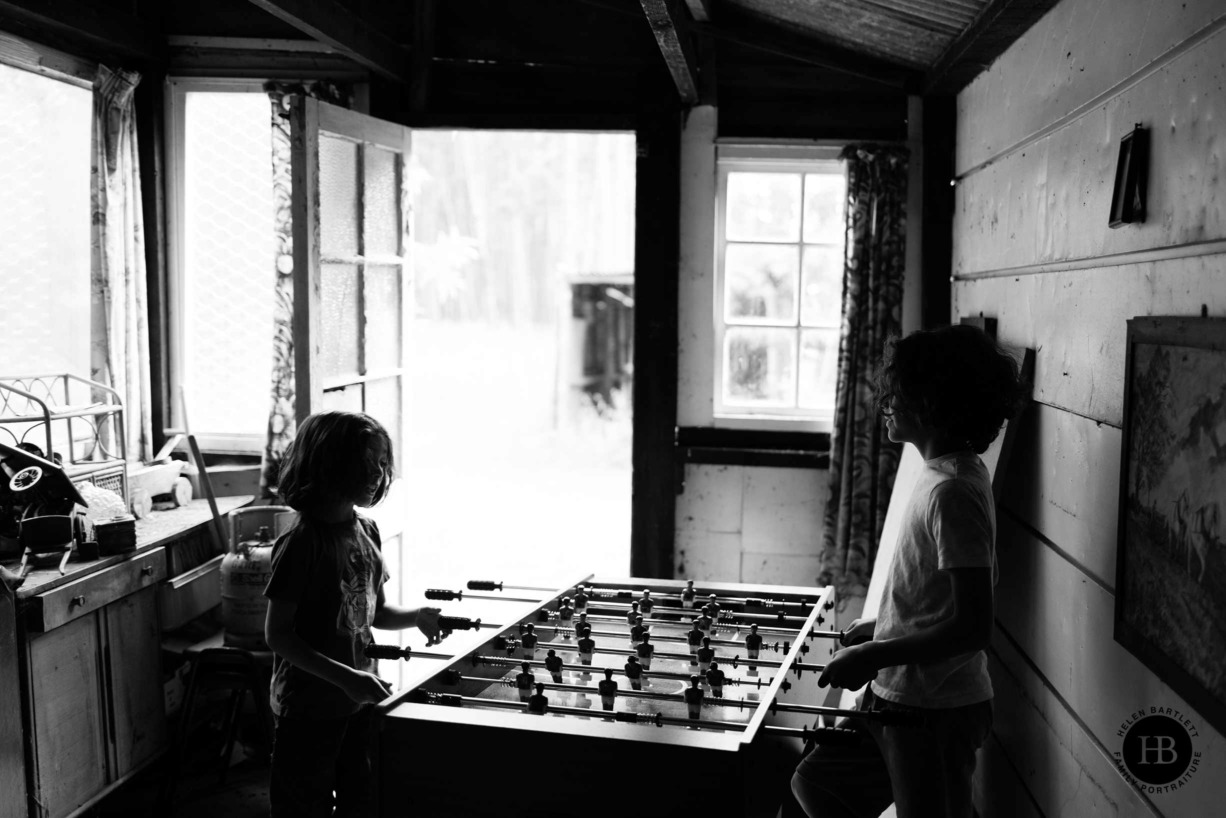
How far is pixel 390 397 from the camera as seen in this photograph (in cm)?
446

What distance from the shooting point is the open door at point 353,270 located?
3.60 metres

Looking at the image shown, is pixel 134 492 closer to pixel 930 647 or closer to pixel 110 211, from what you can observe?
pixel 110 211

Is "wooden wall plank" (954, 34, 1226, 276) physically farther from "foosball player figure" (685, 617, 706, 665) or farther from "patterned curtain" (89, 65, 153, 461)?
"patterned curtain" (89, 65, 153, 461)

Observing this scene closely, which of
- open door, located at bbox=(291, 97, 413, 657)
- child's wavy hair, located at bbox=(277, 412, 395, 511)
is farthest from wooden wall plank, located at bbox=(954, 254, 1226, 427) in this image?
open door, located at bbox=(291, 97, 413, 657)

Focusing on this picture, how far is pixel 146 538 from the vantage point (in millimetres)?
3639

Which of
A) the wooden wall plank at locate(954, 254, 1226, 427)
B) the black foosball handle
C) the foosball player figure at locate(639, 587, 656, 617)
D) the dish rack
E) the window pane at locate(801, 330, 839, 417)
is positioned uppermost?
the wooden wall plank at locate(954, 254, 1226, 427)

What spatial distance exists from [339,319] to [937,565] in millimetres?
2570

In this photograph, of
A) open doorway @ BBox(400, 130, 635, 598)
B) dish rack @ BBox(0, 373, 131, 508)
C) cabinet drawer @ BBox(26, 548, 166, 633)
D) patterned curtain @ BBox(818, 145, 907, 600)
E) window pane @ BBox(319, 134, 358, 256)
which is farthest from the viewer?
open doorway @ BBox(400, 130, 635, 598)

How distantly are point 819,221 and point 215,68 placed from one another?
2.64 meters

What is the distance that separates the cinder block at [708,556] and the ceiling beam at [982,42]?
1973 millimetres

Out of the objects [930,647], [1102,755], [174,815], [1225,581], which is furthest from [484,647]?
[174,815]

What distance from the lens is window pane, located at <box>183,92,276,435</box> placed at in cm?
455

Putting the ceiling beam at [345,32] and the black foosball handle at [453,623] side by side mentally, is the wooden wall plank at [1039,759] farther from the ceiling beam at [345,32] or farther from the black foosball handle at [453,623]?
the ceiling beam at [345,32]

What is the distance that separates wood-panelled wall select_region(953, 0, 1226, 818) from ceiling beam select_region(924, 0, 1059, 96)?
0.05 m
